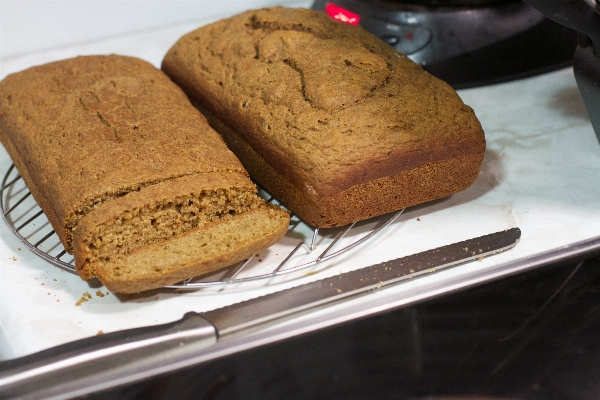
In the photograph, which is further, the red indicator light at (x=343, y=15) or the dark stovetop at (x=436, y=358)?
the red indicator light at (x=343, y=15)

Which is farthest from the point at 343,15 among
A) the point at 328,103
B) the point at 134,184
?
the point at 134,184

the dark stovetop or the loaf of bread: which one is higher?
the loaf of bread

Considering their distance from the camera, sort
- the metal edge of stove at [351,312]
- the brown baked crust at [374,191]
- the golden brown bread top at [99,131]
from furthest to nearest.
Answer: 1. the brown baked crust at [374,191]
2. the golden brown bread top at [99,131]
3. the metal edge of stove at [351,312]

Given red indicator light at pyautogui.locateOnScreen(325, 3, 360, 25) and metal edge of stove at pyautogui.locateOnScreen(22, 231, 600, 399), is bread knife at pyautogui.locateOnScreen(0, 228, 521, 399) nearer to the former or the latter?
metal edge of stove at pyautogui.locateOnScreen(22, 231, 600, 399)

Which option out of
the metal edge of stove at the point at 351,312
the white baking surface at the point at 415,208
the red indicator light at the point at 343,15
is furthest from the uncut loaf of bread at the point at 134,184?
the red indicator light at the point at 343,15

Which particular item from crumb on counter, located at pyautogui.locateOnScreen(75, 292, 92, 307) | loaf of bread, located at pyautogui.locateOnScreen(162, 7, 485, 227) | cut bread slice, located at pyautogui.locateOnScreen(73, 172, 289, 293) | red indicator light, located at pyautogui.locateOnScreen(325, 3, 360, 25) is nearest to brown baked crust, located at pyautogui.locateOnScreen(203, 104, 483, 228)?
loaf of bread, located at pyautogui.locateOnScreen(162, 7, 485, 227)

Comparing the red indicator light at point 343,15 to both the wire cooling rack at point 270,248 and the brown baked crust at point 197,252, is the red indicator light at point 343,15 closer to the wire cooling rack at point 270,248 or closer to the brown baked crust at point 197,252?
the wire cooling rack at point 270,248
